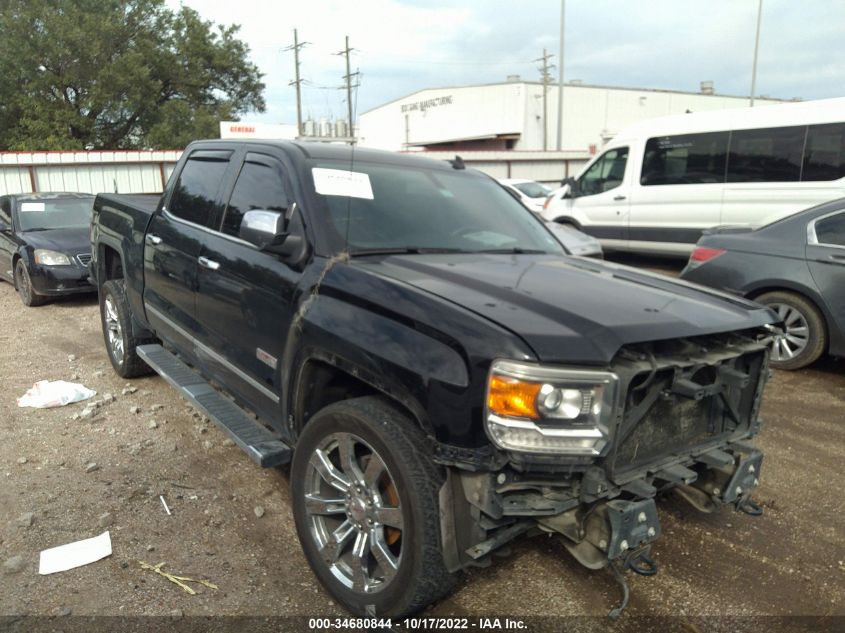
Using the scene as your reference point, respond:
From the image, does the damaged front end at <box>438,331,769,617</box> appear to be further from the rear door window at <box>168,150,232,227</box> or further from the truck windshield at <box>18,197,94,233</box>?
the truck windshield at <box>18,197,94,233</box>

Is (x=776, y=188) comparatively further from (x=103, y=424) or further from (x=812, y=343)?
(x=103, y=424)

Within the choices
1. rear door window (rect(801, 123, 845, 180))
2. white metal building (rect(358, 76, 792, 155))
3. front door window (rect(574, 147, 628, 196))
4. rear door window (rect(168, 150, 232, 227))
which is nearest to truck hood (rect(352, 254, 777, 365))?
rear door window (rect(168, 150, 232, 227))

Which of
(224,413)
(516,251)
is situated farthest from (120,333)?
(516,251)

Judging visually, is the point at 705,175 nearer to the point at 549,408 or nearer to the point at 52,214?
the point at 549,408

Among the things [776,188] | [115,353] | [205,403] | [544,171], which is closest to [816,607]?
[205,403]

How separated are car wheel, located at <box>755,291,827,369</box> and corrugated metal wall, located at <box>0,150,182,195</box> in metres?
21.4

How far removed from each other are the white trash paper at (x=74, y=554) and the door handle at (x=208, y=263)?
1495 millimetres

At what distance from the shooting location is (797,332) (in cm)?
584

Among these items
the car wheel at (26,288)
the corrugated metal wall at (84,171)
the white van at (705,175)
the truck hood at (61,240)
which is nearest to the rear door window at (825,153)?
the white van at (705,175)

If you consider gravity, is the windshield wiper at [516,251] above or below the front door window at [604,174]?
below

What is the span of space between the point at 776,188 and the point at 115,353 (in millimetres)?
9148

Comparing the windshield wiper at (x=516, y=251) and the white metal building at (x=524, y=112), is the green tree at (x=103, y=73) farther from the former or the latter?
the windshield wiper at (x=516, y=251)

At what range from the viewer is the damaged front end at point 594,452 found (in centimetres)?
218

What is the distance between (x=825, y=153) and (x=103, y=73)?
3166 centimetres
